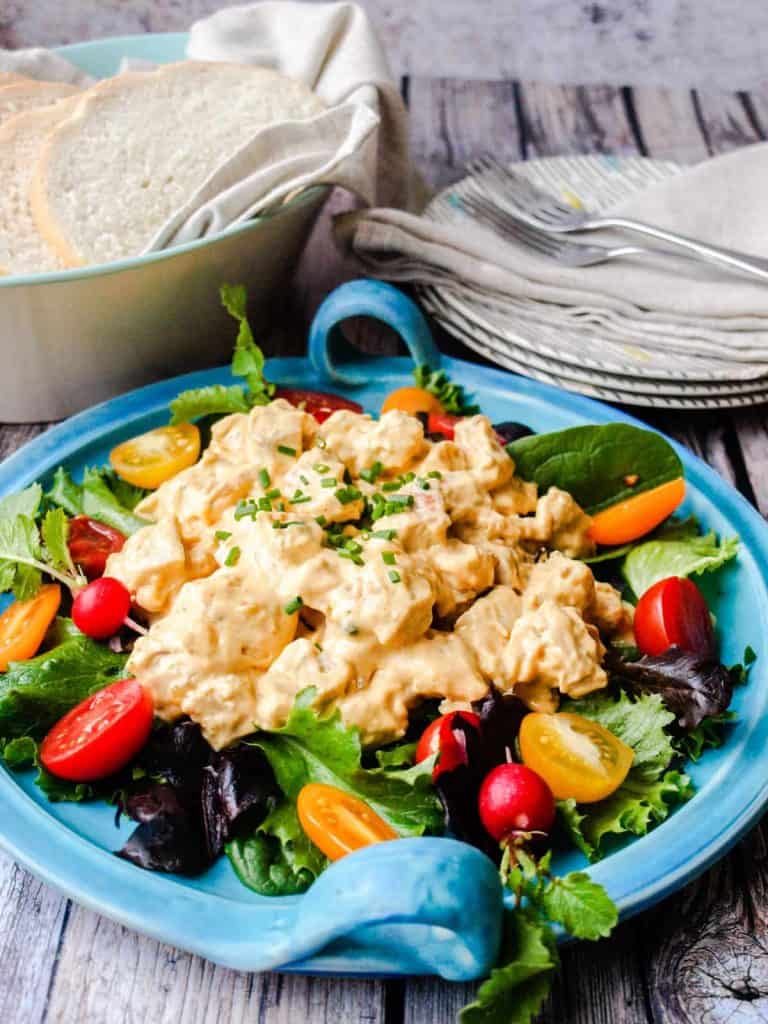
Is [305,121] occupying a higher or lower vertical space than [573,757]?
higher

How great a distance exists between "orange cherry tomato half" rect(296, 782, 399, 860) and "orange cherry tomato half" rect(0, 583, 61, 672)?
66 centimetres

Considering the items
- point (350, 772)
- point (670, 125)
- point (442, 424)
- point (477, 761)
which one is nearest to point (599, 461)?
point (442, 424)

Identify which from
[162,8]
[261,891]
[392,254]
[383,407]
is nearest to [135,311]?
[383,407]

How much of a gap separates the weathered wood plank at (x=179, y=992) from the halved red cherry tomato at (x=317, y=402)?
4.34ft

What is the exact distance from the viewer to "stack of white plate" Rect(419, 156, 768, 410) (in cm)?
284

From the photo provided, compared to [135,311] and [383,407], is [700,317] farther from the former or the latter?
[135,311]

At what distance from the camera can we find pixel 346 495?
2164 millimetres

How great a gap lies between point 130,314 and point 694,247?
1.53 meters

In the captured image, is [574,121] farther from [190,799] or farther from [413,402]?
[190,799]

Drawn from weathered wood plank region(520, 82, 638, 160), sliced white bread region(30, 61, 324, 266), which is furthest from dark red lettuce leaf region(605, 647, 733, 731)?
weathered wood plank region(520, 82, 638, 160)

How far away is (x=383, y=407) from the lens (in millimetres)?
2766

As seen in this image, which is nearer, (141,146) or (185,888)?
(185,888)

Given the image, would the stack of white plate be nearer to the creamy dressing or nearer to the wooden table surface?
the creamy dressing

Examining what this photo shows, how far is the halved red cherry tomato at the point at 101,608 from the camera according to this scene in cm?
209
